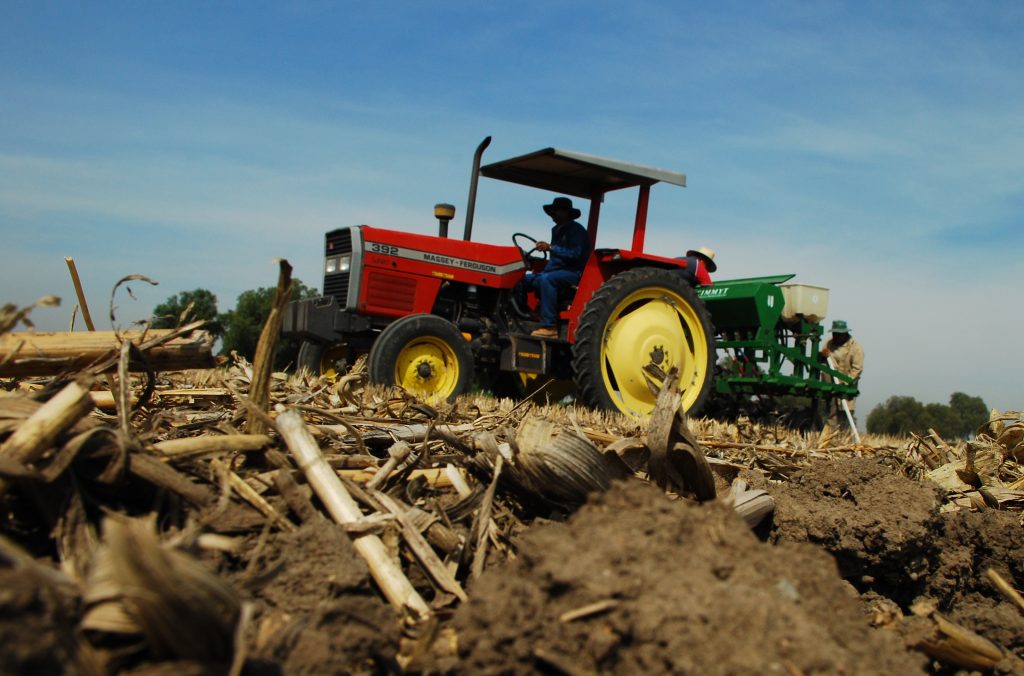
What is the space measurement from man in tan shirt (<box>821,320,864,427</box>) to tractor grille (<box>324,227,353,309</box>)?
7886mm

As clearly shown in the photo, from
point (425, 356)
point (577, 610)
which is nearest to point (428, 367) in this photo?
point (425, 356)

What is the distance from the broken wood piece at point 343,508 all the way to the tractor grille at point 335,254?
6.05 m

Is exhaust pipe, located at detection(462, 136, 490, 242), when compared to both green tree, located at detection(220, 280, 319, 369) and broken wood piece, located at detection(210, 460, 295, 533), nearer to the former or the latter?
broken wood piece, located at detection(210, 460, 295, 533)

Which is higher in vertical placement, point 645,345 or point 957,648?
point 645,345

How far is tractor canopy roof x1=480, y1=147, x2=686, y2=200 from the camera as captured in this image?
26.3 ft

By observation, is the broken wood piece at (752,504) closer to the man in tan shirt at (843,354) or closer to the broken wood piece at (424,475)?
the broken wood piece at (424,475)

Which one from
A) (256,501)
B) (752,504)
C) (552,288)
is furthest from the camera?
(552,288)

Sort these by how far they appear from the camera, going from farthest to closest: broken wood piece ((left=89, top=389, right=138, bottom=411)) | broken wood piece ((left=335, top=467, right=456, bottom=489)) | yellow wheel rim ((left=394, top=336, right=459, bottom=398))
→ yellow wheel rim ((left=394, top=336, right=459, bottom=398)) < broken wood piece ((left=89, top=389, right=138, bottom=411)) < broken wood piece ((left=335, top=467, right=456, bottom=489))

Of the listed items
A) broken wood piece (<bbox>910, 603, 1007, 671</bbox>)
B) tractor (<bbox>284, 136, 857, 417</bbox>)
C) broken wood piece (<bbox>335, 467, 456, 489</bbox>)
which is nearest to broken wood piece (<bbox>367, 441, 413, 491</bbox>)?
broken wood piece (<bbox>335, 467, 456, 489</bbox>)

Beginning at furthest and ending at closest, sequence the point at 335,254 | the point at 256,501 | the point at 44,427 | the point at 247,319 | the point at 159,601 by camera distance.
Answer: the point at 247,319 < the point at 335,254 < the point at 256,501 < the point at 44,427 < the point at 159,601

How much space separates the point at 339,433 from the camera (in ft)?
10.3

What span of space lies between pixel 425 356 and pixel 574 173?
8.09 ft

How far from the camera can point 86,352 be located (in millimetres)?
2701

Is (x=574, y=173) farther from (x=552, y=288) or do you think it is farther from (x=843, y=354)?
(x=843, y=354)
